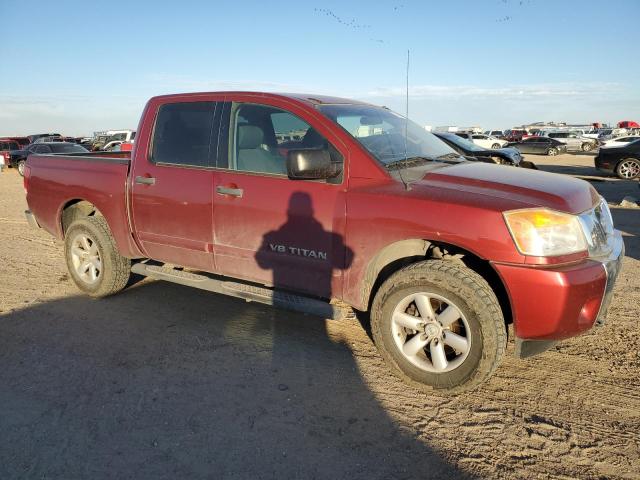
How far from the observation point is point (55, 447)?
2570mm

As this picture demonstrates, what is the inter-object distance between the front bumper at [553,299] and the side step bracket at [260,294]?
48.3 inches

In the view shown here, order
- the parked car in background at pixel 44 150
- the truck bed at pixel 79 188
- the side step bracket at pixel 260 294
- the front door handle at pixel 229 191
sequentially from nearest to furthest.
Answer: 1. the side step bracket at pixel 260 294
2. the front door handle at pixel 229 191
3. the truck bed at pixel 79 188
4. the parked car in background at pixel 44 150

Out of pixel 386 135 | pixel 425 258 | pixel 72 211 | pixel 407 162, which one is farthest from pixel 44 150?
pixel 425 258

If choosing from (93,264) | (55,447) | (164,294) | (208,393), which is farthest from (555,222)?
(93,264)

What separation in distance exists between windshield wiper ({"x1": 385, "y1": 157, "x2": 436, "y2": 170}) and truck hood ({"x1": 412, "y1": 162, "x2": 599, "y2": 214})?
22cm

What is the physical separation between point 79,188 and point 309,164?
2801mm

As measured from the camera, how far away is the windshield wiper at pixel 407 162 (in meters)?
3.40

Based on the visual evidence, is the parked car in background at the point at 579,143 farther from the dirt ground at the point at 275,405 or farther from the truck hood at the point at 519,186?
the truck hood at the point at 519,186

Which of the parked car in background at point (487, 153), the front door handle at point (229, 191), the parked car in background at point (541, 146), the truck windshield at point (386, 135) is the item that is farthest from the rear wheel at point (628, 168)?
the parked car in background at point (541, 146)

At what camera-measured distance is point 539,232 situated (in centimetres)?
275

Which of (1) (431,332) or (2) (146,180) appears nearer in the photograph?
(1) (431,332)

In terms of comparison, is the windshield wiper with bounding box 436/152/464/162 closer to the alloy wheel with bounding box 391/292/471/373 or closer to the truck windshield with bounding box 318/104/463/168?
the truck windshield with bounding box 318/104/463/168

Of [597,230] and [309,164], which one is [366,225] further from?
[597,230]

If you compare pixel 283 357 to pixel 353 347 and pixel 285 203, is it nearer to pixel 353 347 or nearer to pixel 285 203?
pixel 353 347
